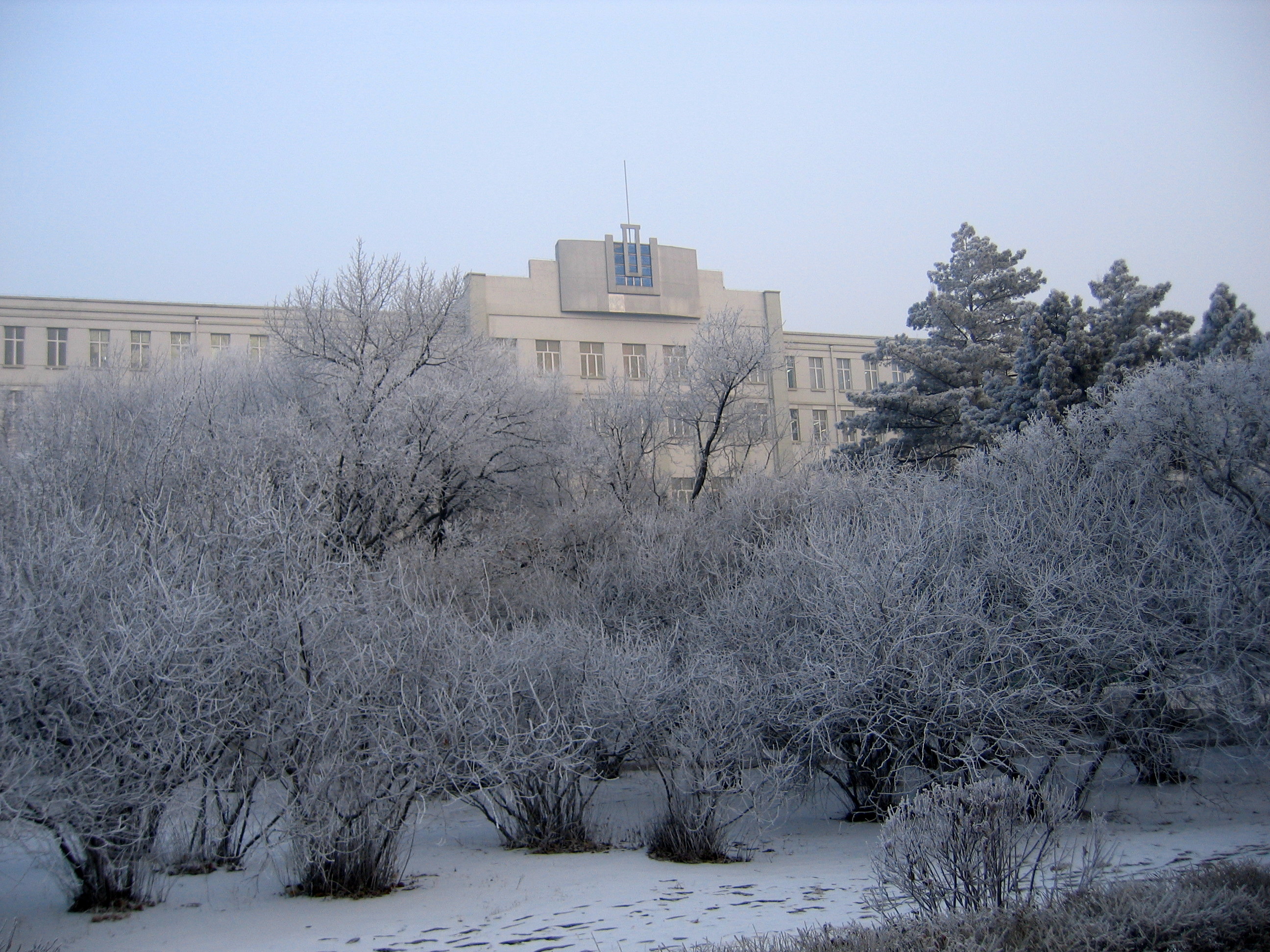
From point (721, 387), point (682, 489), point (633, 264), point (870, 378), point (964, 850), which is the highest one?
point (633, 264)

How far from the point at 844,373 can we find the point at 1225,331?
114ft

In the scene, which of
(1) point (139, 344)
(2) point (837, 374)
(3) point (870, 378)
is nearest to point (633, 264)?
(2) point (837, 374)

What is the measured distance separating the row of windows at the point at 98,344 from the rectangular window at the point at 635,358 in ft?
54.1

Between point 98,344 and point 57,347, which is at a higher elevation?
point 98,344

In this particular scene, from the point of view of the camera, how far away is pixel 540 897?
1099cm

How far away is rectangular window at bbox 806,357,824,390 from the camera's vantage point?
5382 centimetres

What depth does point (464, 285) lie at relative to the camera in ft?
81.0

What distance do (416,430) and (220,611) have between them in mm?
9179

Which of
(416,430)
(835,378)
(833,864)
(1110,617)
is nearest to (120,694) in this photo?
(833,864)

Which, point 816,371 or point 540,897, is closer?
point 540,897

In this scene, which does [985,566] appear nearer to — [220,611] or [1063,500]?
[1063,500]

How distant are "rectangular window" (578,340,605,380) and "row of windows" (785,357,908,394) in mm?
11052

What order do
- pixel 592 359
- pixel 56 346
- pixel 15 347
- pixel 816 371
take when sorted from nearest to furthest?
pixel 15 347 → pixel 56 346 → pixel 592 359 → pixel 816 371

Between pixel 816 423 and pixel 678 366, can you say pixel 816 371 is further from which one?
pixel 678 366
